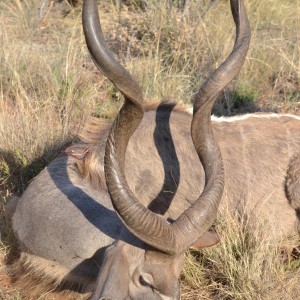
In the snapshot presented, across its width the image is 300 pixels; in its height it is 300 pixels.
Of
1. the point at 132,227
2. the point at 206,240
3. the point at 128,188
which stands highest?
the point at 128,188

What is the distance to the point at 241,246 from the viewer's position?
3904mm

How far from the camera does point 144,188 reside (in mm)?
3855

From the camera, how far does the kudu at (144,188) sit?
2.73 metres

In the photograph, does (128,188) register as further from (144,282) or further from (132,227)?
(144,282)

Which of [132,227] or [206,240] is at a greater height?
[132,227]

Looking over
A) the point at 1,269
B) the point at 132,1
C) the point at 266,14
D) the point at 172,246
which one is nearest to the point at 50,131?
the point at 1,269

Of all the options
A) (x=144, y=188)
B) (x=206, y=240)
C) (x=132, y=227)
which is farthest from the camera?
(x=144, y=188)

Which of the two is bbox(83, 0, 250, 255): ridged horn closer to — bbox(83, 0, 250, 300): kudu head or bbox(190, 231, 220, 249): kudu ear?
bbox(83, 0, 250, 300): kudu head

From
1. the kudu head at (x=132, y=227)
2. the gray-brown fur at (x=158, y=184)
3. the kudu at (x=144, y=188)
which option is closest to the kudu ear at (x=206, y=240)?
the kudu at (x=144, y=188)

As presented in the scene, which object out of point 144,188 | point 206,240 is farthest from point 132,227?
point 144,188

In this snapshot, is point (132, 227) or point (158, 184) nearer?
point (132, 227)

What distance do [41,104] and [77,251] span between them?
2506 mm

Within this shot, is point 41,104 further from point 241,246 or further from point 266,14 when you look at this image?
point 266,14

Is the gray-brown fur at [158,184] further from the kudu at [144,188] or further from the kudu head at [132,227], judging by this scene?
the kudu head at [132,227]
